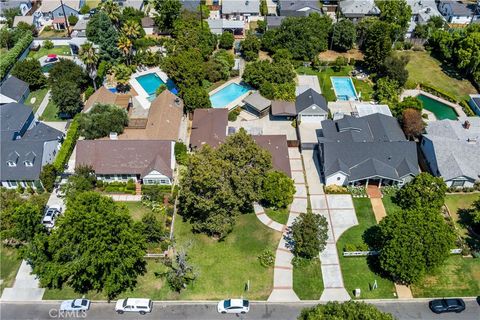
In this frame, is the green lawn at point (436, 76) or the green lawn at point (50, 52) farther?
the green lawn at point (50, 52)

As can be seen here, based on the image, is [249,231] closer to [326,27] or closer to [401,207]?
[401,207]

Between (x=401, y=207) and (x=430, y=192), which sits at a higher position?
(x=430, y=192)

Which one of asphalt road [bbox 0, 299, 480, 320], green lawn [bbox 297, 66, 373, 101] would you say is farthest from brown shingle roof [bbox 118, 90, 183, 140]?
asphalt road [bbox 0, 299, 480, 320]

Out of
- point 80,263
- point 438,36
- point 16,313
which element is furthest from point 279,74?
point 16,313

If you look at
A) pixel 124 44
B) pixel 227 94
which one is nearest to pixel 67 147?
pixel 124 44

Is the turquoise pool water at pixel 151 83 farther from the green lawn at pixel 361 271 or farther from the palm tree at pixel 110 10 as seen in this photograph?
the green lawn at pixel 361 271

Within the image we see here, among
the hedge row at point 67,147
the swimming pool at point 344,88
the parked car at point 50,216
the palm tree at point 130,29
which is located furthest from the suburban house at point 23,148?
the swimming pool at point 344,88

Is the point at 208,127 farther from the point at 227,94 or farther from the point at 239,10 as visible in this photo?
the point at 239,10
